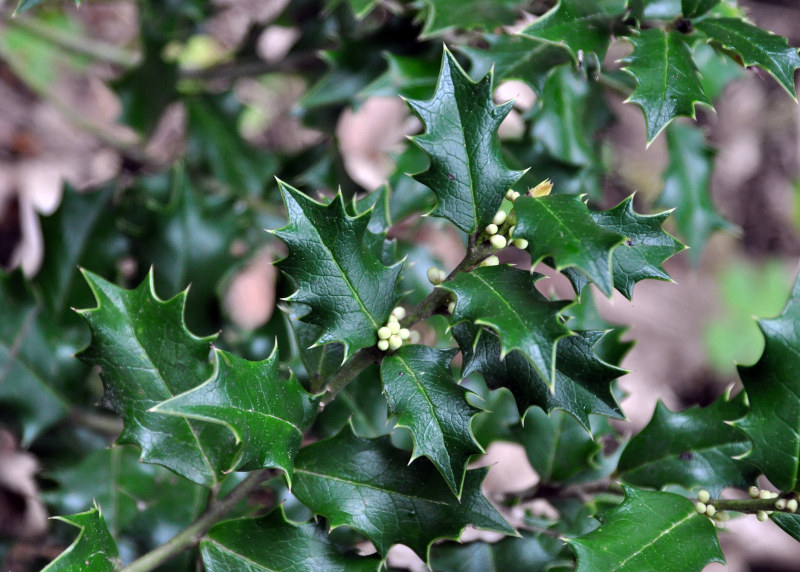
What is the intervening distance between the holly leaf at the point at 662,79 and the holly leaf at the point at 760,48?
56 millimetres

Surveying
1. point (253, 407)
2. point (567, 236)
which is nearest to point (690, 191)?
point (567, 236)

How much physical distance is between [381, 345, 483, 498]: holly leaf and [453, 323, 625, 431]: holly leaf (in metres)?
0.04

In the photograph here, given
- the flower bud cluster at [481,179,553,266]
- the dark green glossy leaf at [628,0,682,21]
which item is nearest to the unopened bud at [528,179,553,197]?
the flower bud cluster at [481,179,553,266]

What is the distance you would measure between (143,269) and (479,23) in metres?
0.82

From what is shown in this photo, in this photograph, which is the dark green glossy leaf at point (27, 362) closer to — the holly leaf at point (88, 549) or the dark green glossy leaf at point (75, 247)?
the dark green glossy leaf at point (75, 247)

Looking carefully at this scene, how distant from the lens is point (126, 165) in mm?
1809

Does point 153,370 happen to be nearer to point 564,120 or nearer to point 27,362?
point 27,362

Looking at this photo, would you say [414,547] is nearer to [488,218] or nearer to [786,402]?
[488,218]

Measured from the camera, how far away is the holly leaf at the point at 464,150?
0.81 metres

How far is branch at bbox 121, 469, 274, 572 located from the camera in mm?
857

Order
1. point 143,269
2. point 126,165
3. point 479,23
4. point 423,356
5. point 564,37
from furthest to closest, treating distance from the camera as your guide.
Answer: point 126,165 < point 143,269 < point 479,23 < point 564,37 < point 423,356

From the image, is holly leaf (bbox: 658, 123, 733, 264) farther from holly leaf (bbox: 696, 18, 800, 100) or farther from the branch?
the branch

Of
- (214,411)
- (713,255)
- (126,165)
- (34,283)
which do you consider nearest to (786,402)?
(214,411)

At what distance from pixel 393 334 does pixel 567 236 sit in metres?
0.25
